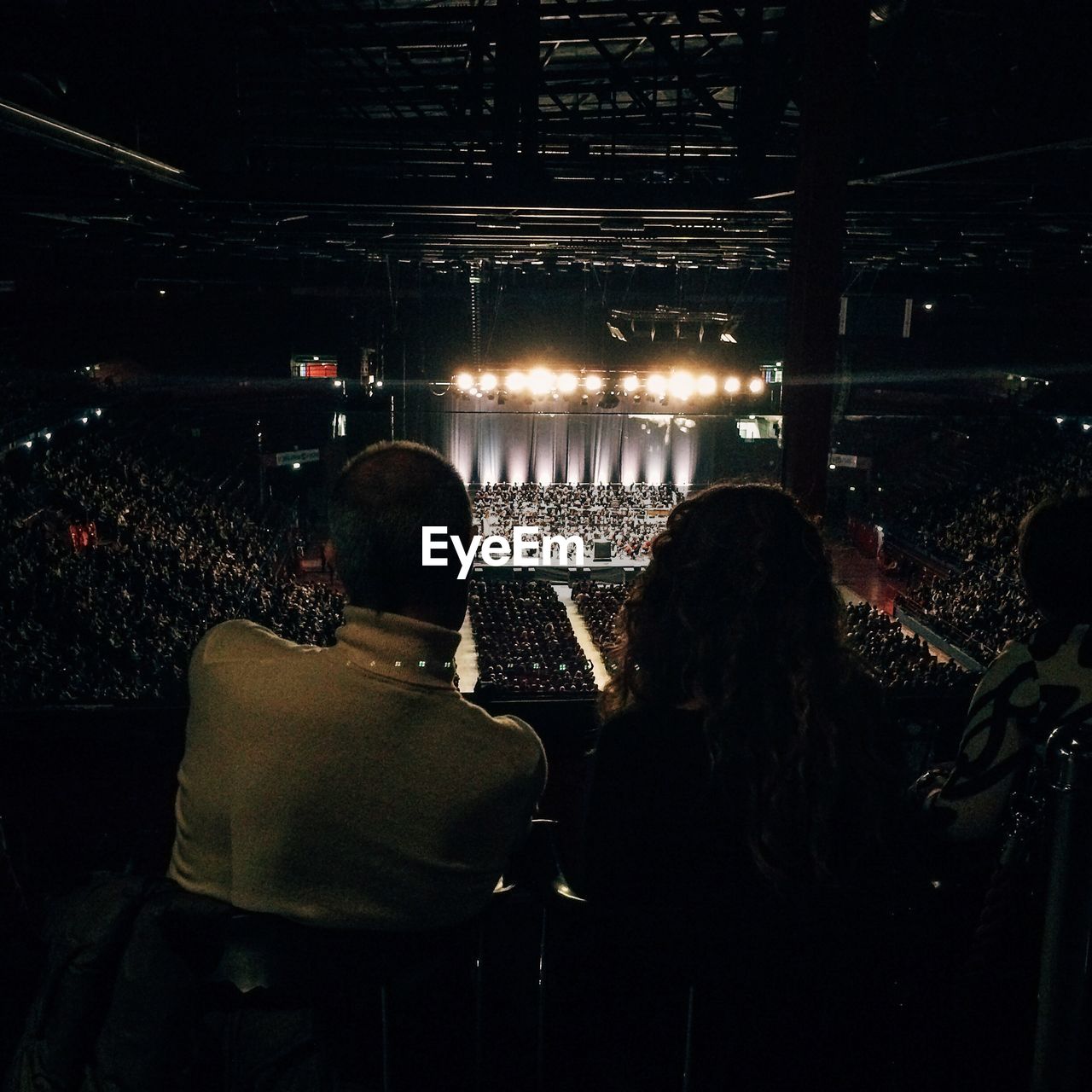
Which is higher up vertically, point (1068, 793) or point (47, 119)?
point (47, 119)

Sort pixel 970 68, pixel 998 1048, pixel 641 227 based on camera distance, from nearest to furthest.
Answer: pixel 998 1048, pixel 970 68, pixel 641 227

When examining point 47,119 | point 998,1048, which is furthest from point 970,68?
point 998,1048

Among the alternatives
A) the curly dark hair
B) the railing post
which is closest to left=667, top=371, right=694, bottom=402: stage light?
the curly dark hair

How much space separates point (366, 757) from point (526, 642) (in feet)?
36.2

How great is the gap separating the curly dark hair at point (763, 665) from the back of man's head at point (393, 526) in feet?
1.38

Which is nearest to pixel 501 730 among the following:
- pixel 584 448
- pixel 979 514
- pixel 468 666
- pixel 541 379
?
pixel 468 666

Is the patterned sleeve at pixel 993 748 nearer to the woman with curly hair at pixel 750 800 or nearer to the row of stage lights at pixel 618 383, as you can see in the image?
the woman with curly hair at pixel 750 800

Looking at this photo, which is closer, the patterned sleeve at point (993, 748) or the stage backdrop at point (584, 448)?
the patterned sleeve at point (993, 748)

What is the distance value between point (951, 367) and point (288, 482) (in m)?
15.1

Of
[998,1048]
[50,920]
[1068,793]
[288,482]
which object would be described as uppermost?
[1068,793]

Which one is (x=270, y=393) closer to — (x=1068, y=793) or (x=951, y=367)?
(x=951, y=367)

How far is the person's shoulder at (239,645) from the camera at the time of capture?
52.1 inches

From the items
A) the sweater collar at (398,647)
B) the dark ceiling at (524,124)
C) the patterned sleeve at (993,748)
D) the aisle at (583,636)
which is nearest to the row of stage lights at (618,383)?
the aisle at (583,636)

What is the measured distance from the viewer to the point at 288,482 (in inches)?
834
